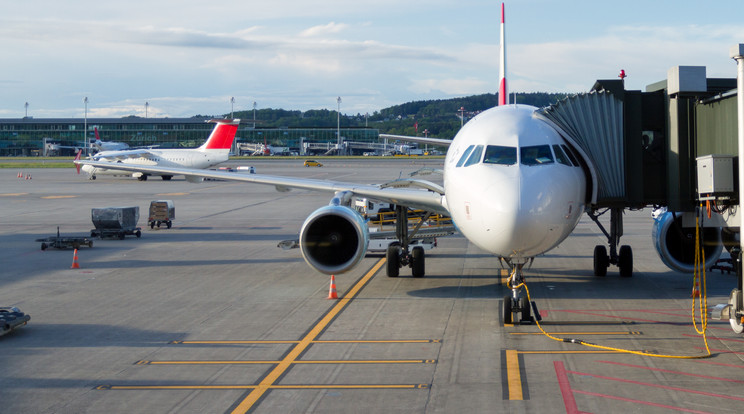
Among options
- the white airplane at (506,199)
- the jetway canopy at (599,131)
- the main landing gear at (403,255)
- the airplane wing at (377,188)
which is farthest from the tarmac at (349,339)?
the jetway canopy at (599,131)

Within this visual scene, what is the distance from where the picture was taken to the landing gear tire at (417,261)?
22094 mm

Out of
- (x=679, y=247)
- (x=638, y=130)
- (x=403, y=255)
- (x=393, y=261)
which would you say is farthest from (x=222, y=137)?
(x=638, y=130)

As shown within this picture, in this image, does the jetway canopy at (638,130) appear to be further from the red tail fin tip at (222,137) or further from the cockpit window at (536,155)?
the red tail fin tip at (222,137)

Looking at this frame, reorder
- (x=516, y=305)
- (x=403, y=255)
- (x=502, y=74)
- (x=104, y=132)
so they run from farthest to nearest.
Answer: (x=104, y=132)
(x=502, y=74)
(x=403, y=255)
(x=516, y=305)

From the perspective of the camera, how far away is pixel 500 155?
15.3 m

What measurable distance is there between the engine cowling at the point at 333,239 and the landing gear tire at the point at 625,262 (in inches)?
303

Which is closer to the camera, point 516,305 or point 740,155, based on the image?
point 740,155

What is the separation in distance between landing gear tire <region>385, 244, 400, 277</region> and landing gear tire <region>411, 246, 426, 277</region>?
435mm

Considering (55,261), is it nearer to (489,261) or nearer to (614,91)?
(489,261)

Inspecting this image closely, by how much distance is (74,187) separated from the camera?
70688mm

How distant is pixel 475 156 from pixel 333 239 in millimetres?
4812

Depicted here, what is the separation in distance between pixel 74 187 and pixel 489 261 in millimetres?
54439

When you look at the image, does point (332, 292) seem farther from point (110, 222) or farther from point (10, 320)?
point (110, 222)

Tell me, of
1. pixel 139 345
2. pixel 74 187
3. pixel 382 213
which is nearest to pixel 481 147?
pixel 139 345
